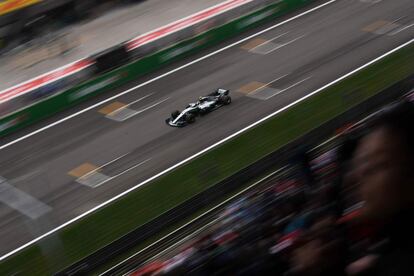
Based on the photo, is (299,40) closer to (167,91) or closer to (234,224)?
(167,91)

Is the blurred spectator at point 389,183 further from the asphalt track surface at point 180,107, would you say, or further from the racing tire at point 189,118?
the racing tire at point 189,118

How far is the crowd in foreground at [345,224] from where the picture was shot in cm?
864

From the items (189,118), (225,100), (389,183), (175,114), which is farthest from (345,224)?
(225,100)

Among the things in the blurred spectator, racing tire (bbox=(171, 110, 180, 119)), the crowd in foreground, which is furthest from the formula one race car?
the blurred spectator

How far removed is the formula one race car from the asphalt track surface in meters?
0.28

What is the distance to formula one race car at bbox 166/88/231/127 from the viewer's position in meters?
26.5

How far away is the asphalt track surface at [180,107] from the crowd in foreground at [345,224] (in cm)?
1074

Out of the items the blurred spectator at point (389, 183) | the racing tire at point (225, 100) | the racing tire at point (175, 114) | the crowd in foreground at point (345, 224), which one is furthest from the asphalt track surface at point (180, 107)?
the blurred spectator at point (389, 183)

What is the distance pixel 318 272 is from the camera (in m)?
8.44

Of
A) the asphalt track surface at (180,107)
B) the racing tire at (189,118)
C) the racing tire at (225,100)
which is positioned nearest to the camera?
the asphalt track surface at (180,107)

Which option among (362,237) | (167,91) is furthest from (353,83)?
(362,237)

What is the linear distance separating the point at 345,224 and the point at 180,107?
61.1 ft

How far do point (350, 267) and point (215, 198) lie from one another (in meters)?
10.4

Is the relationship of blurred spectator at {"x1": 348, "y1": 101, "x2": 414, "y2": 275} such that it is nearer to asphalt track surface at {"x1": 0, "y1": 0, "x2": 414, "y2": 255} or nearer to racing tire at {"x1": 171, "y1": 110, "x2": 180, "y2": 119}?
asphalt track surface at {"x1": 0, "y1": 0, "x2": 414, "y2": 255}
